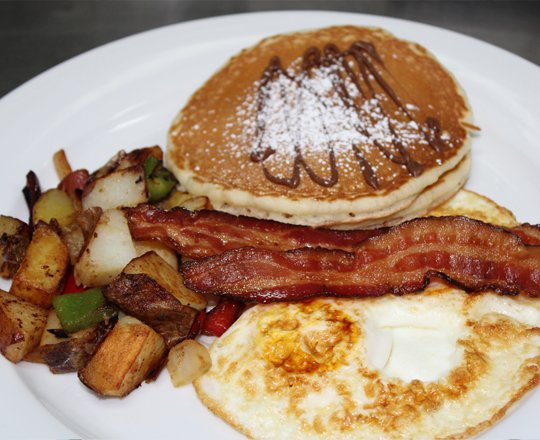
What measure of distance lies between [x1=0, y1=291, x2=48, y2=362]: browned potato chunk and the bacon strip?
0.62 meters

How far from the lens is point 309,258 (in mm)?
2432

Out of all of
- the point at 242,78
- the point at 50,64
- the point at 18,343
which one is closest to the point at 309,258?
the point at 18,343

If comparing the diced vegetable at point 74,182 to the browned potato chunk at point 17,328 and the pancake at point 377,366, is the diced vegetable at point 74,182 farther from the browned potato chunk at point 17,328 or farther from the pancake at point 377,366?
the pancake at point 377,366

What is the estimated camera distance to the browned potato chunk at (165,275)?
233cm

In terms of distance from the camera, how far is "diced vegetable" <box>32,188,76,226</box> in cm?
277

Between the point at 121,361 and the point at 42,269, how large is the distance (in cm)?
59

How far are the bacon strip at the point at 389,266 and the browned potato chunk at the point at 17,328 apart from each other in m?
0.62

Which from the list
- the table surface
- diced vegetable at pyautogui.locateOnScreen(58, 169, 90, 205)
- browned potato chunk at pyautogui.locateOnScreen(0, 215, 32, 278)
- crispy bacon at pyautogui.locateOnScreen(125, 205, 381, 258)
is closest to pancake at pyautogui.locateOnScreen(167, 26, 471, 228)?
crispy bacon at pyautogui.locateOnScreen(125, 205, 381, 258)

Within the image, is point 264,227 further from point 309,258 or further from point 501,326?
point 501,326

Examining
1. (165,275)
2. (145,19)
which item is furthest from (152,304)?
(145,19)

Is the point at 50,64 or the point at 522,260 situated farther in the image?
the point at 50,64

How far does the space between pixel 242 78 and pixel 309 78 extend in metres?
0.40

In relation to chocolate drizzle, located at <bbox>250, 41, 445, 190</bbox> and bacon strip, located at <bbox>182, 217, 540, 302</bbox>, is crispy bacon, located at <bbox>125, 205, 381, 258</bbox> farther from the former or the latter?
chocolate drizzle, located at <bbox>250, 41, 445, 190</bbox>

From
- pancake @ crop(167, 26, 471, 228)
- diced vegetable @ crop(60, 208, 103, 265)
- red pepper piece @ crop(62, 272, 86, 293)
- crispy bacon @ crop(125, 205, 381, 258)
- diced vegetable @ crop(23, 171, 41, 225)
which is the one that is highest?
pancake @ crop(167, 26, 471, 228)
